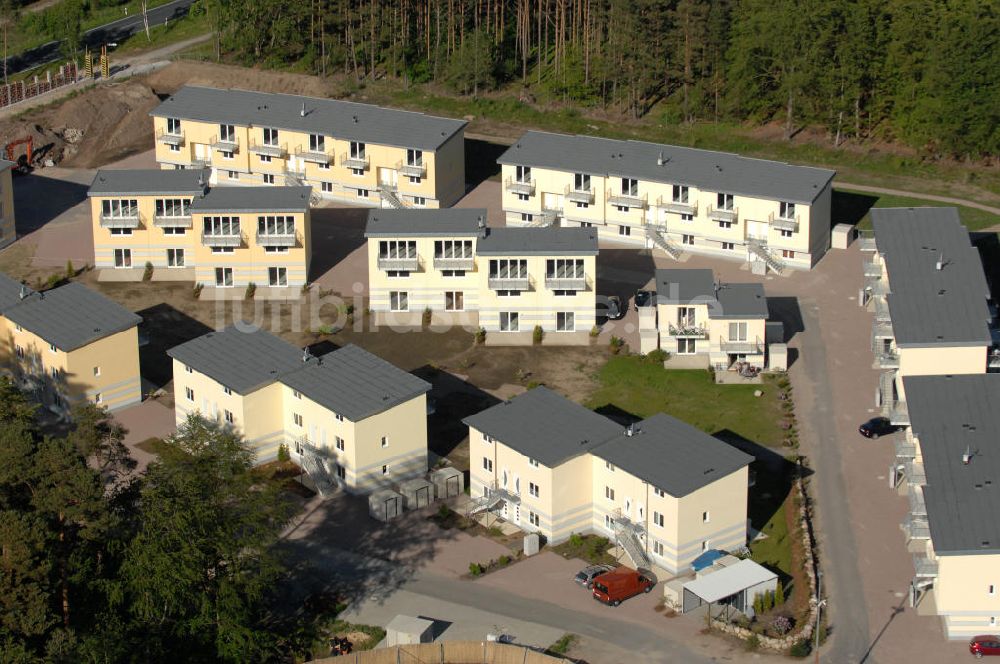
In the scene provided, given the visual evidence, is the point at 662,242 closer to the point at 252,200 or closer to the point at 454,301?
the point at 454,301

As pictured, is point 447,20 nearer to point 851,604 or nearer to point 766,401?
point 766,401

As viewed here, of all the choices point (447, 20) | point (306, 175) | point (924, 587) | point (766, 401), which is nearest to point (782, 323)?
point (766, 401)

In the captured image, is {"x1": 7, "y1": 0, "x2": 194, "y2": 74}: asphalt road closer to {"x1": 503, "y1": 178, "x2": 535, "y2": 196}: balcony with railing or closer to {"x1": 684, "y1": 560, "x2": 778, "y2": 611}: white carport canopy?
{"x1": 503, "y1": 178, "x2": 535, "y2": 196}: balcony with railing

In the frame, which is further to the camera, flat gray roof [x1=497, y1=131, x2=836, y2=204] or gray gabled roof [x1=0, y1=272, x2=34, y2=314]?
flat gray roof [x1=497, y1=131, x2=836, y2=204]

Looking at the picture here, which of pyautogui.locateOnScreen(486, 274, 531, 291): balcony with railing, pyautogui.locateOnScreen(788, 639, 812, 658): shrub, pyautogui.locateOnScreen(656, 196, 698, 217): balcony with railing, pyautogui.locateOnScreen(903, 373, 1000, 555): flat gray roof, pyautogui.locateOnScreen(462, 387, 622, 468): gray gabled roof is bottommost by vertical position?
pyautogui.locateOnScreen(788, 639, 812, 658): shrub

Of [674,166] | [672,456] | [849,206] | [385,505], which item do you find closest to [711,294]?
[674,166]

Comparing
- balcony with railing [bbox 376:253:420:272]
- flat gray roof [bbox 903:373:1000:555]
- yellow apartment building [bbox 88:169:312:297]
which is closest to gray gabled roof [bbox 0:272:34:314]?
yellow apartment building [bbox 88:169:312:297]
